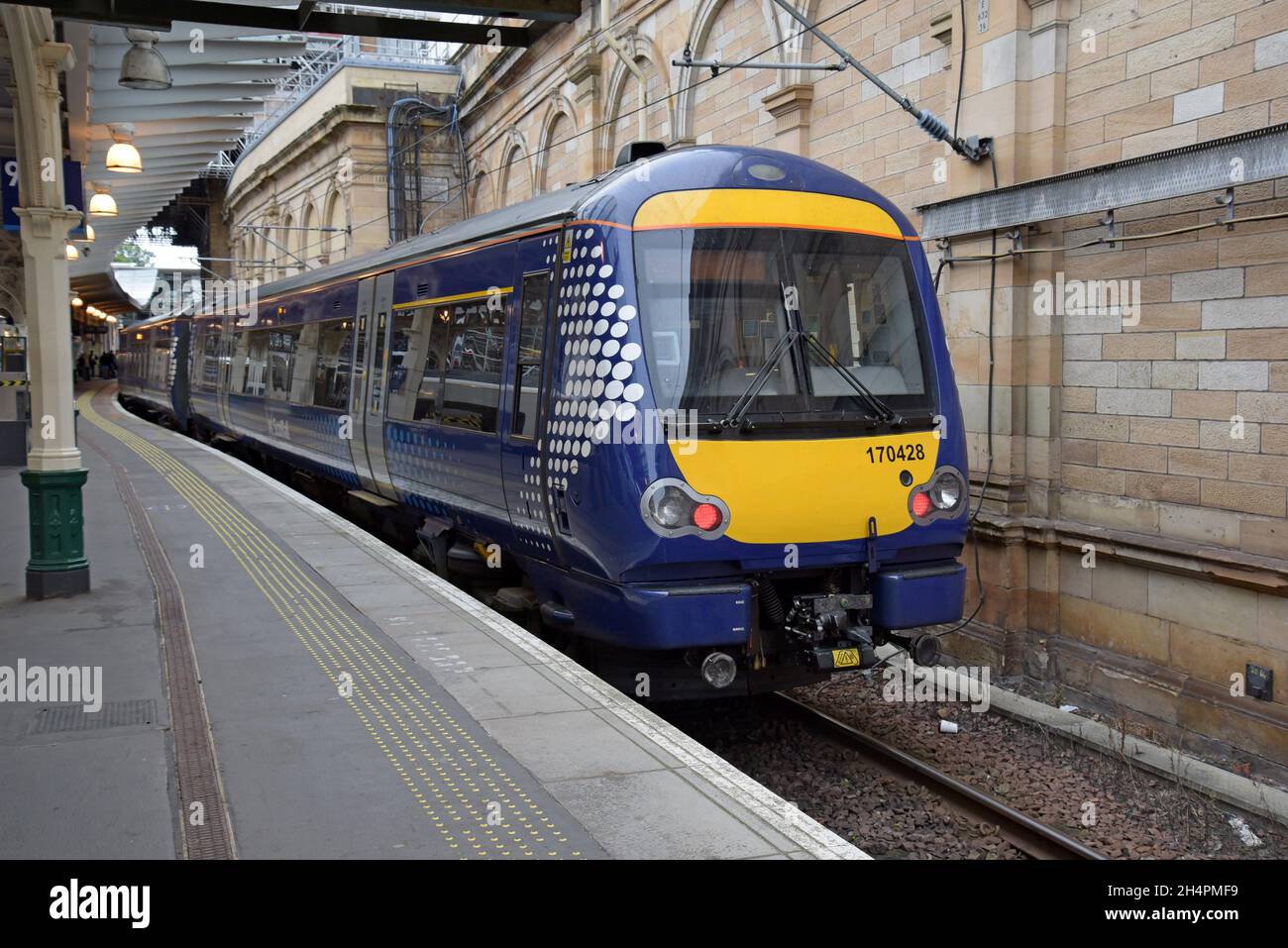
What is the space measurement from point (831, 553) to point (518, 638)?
2019 millimetres

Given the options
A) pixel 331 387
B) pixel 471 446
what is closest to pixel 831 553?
pixel 471 446

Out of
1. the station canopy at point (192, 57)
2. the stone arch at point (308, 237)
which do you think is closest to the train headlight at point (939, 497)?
the station canopy at point (192, 57)

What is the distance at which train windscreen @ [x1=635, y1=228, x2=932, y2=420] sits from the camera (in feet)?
21.8

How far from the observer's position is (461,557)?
9.16 m

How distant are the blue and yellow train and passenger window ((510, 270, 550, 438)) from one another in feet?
0.07

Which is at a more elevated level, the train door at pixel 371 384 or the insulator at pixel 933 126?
the insulator at pixel 933 126

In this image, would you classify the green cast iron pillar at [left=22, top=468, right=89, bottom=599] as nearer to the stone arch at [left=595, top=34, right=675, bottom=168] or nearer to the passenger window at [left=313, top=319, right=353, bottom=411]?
the passenger window at [left=313, top=319, right=353, bottom=411]

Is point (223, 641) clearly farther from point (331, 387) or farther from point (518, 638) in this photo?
point (331, 387)

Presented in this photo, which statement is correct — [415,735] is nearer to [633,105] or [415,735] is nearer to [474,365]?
[474,365]

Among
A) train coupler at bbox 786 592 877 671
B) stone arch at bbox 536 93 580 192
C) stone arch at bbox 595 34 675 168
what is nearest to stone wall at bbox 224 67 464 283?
stone arch at bbox 536 93 580 192

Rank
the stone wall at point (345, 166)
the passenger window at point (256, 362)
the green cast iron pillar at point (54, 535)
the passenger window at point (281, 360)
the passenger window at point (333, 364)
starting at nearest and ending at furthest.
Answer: the green cast iron pillar at point (54, 535), the passenger window at point (333, 364), the passenger window at point (281, 360), the passenger window at point (256, 362), the stone wall at point (345, 166)

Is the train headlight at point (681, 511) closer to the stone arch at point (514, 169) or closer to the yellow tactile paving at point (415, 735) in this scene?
the yellow tactile paving at point (415, 735)

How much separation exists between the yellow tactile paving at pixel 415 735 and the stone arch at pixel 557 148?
14016 millimetres

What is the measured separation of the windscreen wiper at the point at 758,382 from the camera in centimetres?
654
